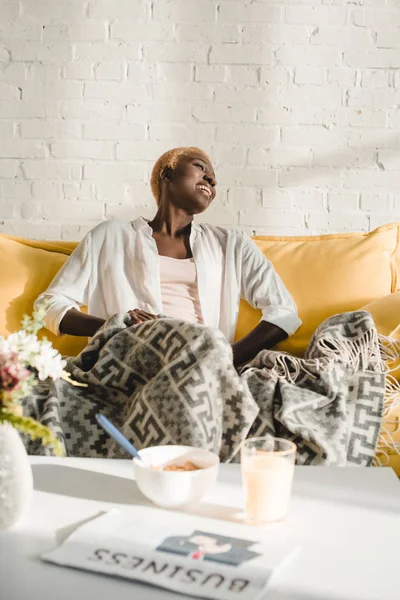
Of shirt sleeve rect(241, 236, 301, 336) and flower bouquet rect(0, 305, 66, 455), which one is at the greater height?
flower bouquet rect(0, 305, 66, 455)

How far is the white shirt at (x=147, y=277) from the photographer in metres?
2.21

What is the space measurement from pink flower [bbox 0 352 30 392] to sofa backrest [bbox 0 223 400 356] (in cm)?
142

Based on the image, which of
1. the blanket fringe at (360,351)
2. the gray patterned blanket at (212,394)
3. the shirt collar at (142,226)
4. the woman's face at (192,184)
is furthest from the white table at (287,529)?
the woman's face at (192,184)

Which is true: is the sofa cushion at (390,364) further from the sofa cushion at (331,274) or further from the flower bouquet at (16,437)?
the flower bouquet at (16,437)

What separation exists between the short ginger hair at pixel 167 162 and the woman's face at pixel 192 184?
20 mm

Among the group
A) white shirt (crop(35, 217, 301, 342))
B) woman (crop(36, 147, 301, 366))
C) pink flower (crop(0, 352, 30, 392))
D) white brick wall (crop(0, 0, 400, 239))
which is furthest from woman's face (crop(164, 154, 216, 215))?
pink flower (crop(0, 352, 30, 392))

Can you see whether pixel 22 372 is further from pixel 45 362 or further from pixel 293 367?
pixel 293 367

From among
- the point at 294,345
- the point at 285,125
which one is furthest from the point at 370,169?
the point at 294,345

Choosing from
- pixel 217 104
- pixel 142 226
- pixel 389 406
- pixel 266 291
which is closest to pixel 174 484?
pixel 389 406

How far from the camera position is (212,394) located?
1.47 m

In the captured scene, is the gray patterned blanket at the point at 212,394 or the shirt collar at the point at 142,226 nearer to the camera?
the gray patterned blanket at the point at 212,394

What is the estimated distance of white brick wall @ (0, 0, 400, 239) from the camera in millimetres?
2764

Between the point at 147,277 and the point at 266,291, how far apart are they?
0.40m

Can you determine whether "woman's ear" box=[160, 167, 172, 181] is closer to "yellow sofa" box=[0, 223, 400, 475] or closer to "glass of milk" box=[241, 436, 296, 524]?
"yellow sofa" box=[0, 223, 400, 475]
